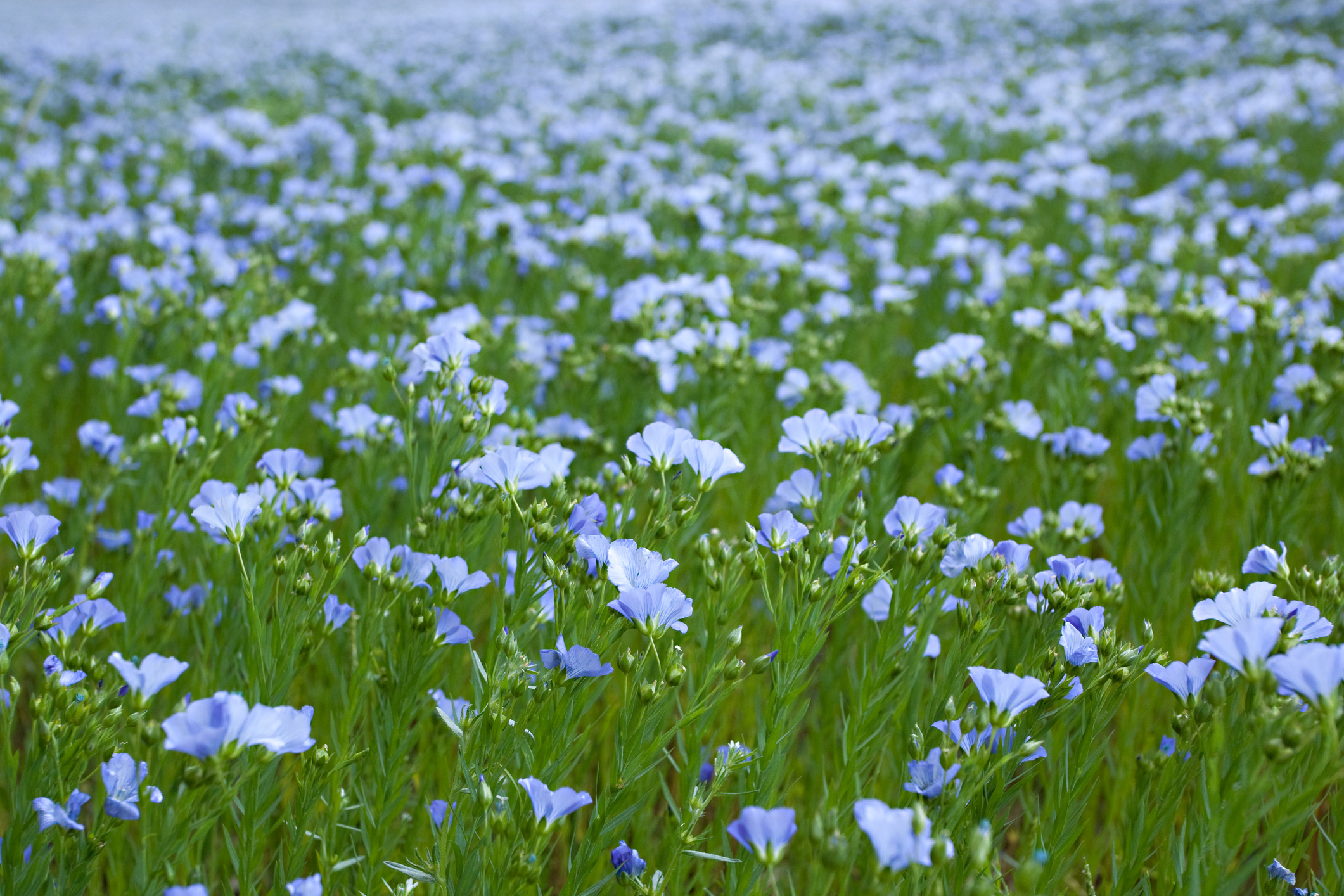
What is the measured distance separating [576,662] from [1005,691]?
666mm

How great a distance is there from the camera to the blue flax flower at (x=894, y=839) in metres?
1.11

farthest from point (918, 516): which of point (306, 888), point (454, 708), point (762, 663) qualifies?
point (306, 888)

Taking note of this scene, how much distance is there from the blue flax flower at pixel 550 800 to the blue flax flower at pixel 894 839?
0.41 m

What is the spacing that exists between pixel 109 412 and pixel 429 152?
4.58 metres

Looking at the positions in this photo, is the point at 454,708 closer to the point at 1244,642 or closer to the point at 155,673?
the point at 155,673

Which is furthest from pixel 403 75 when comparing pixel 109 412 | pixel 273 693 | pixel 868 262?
pixel 273 693

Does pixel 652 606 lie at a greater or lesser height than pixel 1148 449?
greater

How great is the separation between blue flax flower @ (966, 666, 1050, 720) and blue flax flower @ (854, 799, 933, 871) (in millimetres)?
327

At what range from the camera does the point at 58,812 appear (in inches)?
50.7

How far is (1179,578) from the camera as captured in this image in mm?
2623

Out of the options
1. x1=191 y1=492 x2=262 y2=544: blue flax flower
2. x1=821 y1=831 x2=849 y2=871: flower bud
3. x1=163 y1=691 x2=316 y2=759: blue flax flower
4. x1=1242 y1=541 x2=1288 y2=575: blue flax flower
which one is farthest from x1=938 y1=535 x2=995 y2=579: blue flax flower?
x1=191 y1=492 x2=262 y2=544: blue flax flower

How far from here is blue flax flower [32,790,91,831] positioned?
1.29 metres

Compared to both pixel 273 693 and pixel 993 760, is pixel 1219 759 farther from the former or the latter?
pixel 273 693

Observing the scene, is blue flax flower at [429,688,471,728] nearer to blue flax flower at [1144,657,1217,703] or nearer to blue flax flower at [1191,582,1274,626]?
blue flax flower at [1144,657,1217,703]
